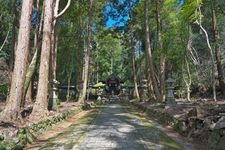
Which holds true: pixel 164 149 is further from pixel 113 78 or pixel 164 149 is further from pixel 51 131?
pixel 113 78

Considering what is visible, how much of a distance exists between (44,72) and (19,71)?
3.32 meters

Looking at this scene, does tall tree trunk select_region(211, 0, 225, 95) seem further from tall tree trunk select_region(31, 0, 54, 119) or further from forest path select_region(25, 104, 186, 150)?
forest path select_region(25, 104, 186, 150)

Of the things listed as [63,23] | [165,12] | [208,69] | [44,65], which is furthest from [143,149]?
[63,23]

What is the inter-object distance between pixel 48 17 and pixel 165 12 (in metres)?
17.9

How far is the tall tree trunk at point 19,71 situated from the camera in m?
13.2

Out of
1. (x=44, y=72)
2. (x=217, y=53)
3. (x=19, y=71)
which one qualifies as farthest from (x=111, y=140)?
(x=217, y=53)

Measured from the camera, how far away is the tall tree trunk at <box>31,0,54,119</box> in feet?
53.4

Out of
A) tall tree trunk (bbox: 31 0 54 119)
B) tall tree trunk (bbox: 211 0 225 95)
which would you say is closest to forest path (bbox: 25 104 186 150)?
tall tree trunk (bbox: 31 0 54 119)

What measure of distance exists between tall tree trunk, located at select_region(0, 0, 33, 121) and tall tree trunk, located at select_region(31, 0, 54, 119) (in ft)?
8.31

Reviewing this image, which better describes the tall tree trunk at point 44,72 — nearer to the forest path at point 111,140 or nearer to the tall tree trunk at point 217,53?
the forest path at point 111,140

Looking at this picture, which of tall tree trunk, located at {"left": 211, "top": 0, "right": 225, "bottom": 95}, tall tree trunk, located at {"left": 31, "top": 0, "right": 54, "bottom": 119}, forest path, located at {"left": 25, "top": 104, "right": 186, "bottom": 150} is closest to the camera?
forest path, located at {"left": 25, "top": 104, "right": 186, "bottom": 150}

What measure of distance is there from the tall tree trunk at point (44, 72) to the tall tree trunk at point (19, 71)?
253 cm

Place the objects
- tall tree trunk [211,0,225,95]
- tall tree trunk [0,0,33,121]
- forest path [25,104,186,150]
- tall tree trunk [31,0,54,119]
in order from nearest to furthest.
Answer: forest path [25,104,186,150], tall tree trunk [0,0,33,121], tall tree trunk [31,0,54,119], tall tree trunk [211,0,225,95]

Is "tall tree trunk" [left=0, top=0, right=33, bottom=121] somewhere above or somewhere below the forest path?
above
